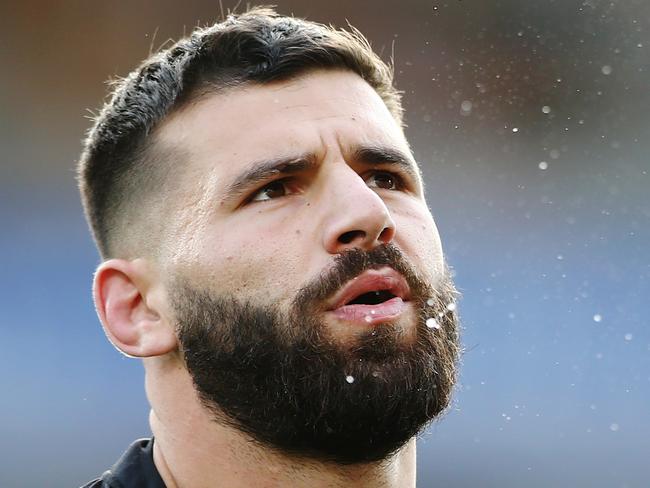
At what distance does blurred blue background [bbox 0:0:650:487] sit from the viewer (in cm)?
612

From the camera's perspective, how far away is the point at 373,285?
80.8 inches

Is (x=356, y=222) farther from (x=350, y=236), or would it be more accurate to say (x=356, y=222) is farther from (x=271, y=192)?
Result: (x=271, y=192)

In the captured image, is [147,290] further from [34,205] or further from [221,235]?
[34,205]

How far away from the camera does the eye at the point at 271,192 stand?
7.39 ft

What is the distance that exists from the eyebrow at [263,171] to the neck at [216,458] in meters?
0.49

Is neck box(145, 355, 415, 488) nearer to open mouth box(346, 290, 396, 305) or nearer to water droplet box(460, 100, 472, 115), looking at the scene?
open mouth box(346, 290, 396, 305)

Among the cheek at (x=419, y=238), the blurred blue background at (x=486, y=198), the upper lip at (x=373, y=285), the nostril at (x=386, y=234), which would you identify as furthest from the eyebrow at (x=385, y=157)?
the blurred blue background at (x=486, y=198)

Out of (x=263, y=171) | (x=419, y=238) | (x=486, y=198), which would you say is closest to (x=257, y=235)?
(x=263, y=171)

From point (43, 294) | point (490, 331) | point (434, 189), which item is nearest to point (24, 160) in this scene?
point (43, 294)

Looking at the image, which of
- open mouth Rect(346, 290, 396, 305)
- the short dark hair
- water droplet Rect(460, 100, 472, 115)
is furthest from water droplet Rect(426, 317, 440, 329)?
water droplet Rect(460, 100, 472, 115)

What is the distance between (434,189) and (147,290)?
14.0ft

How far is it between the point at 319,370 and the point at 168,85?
1.02 meters

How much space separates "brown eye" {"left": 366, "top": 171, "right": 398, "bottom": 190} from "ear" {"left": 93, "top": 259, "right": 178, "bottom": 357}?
2.15ft

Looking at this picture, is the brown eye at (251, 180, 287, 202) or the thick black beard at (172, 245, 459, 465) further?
the brown eye at (251, 180, 287, 202)
